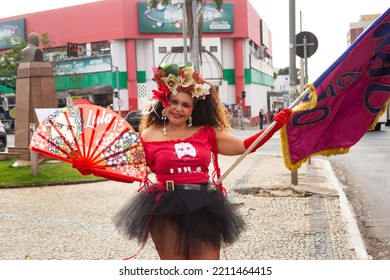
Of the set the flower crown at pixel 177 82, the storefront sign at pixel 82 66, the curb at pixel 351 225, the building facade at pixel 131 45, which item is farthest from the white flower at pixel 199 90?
the storefront sign at pixel 82 66

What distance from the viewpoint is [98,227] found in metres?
6.71

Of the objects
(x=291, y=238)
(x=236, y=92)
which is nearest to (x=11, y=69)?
(x=236, y=92)

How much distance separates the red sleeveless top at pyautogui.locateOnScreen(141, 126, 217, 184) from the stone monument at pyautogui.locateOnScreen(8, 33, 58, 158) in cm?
1002

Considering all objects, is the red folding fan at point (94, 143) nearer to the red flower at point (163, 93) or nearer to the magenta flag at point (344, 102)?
the red flower at point (163, 93)

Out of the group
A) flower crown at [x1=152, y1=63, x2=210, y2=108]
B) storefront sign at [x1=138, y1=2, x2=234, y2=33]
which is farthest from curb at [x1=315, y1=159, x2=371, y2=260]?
storefront sign at [x1=138, y1=2, x2=234, y2=33]

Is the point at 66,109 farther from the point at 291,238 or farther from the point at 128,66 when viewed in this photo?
the point at 128,66

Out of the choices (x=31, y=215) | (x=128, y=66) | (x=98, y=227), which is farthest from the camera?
(x=128, y=66)

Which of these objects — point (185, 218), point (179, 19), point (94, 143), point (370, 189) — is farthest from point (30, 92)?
point (179, 19)

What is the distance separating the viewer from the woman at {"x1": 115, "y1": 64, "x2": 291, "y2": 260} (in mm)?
3391

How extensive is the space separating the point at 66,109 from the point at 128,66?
38.4 m

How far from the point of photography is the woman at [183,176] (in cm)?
339

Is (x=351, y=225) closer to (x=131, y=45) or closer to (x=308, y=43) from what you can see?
(x=308, y=43)

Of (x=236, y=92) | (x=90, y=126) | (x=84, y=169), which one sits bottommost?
(x=236, y=92)

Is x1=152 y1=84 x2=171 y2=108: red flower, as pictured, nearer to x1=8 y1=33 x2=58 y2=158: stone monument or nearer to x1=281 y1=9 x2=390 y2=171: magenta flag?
x1=281 y1=9 x2=390 y2=171: magenta flag
